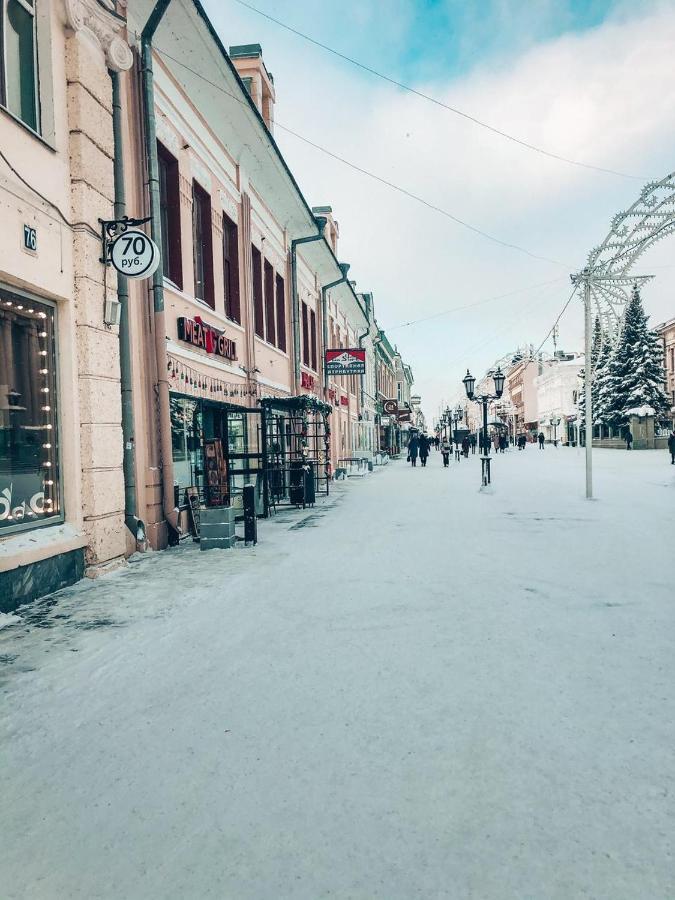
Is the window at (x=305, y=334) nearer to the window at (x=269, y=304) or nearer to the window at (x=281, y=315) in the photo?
the window at (x=281, y=315)

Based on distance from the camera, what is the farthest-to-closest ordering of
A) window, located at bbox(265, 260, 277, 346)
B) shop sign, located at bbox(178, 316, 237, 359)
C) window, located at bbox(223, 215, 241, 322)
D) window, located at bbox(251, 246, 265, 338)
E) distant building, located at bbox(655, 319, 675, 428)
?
distant building, located at bbox(655, 319, 675, 428)
window, located at bbox(265, 260, 277, 346)
window, located at bbox(251, 246, 265, 338)
window, located at bbox(223, 215, 241, 322)
shop sign, located at bbox(178, 316, 237, 359)

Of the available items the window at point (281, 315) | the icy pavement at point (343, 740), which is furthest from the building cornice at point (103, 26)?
the window at point (281, 315)

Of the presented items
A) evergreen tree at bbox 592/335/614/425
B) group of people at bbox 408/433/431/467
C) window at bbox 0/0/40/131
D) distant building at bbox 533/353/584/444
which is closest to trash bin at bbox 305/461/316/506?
window at bbox 0/0/40/131

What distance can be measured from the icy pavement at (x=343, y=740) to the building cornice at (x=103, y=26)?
6081 mm

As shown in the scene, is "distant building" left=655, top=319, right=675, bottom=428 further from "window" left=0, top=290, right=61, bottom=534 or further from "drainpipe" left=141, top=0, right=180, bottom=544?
"window" left=0, top=290, right=61, bottom=534

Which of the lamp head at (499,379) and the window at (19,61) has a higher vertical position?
the window at (19,61)

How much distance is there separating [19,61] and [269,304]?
1053 cm

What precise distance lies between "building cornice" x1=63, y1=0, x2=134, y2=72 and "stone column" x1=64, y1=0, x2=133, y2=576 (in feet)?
0.03

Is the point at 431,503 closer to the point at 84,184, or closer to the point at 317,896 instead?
the point at 84,184

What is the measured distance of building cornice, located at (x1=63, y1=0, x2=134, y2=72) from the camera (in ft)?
23.1

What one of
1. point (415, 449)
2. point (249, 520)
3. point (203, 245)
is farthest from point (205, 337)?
point (415, 449)

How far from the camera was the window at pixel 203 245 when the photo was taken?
455 inches

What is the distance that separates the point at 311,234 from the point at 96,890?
18843mm

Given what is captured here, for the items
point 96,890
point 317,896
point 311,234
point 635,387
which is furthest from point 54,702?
point 635,387
